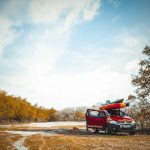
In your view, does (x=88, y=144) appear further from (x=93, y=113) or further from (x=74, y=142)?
(x=93, y=113)

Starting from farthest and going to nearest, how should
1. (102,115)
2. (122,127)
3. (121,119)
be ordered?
(102,115) → (121,119) → (122,127)

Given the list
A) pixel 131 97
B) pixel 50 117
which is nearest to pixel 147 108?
pixel 131 97

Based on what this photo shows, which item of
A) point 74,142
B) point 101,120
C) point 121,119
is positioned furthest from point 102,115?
point 74,142

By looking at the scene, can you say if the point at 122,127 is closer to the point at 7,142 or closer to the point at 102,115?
the point at 102,115

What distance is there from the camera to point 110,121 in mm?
21797

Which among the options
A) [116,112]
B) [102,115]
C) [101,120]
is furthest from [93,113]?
[116,112]

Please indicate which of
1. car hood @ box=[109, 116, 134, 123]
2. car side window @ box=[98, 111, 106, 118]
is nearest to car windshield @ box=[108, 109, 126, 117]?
car side window @ box=[98, 111, 106, 118]

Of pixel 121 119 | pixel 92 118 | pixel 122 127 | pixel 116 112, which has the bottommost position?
pixel 122 127

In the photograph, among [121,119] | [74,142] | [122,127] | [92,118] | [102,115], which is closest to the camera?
[74,142]

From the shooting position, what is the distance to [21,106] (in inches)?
3457

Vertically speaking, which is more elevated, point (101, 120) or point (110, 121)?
point (101, 120)

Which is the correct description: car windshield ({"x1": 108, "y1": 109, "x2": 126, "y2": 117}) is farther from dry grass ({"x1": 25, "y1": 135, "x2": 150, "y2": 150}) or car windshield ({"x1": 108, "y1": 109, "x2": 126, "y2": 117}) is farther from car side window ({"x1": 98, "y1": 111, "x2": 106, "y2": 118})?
dry grass ({"x1": 25, "y1": 135, "x2": 150, "y2": 150})

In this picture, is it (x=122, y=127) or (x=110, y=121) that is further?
(x=110, y=121)

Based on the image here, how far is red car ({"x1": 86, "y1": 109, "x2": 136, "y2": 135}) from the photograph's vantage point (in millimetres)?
21183
